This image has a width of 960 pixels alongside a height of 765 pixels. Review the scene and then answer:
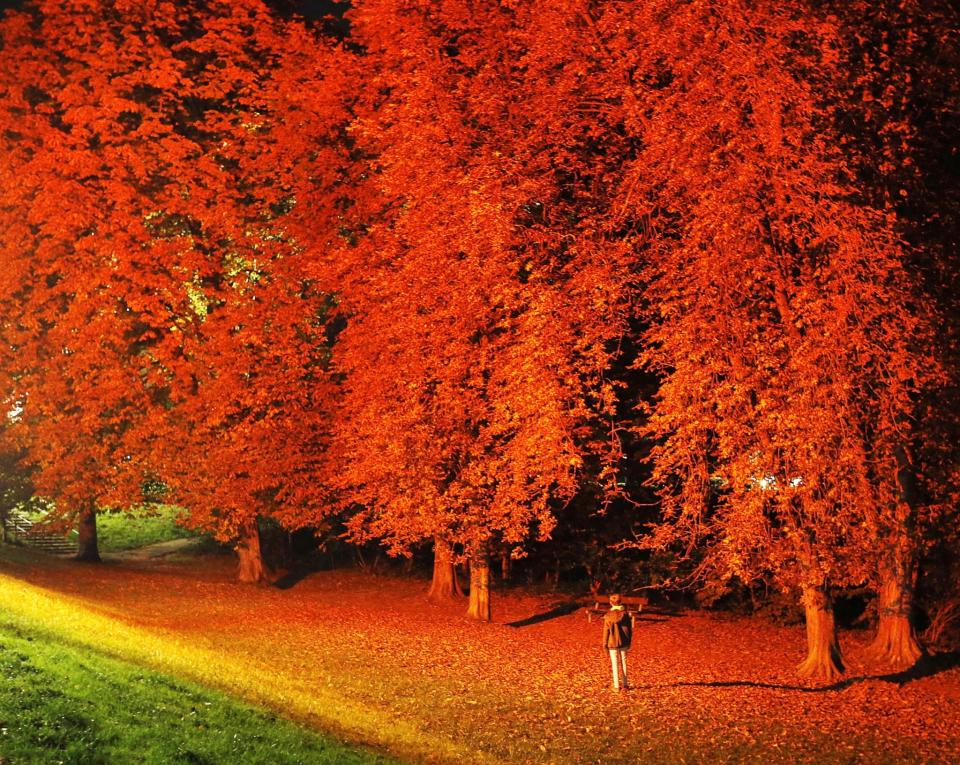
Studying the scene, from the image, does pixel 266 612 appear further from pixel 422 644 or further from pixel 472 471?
pixel 472 471

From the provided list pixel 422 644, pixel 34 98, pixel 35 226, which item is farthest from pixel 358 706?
pixel 34 98

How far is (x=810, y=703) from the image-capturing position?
674 inches

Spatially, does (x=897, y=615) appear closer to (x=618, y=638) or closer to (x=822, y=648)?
(x=822, y=648)

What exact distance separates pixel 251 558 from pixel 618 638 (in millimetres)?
16065

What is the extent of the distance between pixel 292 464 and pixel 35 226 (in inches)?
387

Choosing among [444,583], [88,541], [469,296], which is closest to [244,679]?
[469,296]

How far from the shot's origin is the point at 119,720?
11.1m

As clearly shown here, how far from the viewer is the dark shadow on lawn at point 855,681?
18141mm

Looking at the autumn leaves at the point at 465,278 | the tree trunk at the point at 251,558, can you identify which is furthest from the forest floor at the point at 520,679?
the tree trunk at the point at 251,558

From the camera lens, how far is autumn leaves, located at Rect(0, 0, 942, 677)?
16.2 m

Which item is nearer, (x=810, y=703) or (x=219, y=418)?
(x=810, y=703)

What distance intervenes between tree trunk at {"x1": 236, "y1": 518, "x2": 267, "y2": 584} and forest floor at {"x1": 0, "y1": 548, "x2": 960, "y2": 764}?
3288mm

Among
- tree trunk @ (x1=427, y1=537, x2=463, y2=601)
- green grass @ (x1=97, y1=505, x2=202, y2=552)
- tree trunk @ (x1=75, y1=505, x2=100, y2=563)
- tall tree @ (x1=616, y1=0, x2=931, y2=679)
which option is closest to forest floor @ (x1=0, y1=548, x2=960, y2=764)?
tree trunk @ (x1=427, y1=537, x2=463, y2=601)

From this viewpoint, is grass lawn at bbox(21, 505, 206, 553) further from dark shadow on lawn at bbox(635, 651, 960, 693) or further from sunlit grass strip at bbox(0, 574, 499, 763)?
dark shadow on lawn at bbox(635, 651, 960, 693)
